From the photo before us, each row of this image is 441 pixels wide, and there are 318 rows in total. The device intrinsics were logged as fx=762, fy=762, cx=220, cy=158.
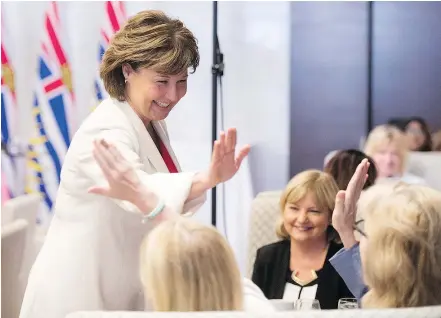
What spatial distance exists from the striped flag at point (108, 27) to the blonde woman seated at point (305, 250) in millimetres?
514

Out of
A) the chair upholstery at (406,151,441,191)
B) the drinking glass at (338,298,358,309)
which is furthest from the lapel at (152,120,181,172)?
the chair upholstery at (406,151,441,191)

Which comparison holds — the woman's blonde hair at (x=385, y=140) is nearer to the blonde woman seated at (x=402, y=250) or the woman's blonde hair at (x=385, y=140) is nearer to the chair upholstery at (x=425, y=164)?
the chair upholstery at (x=425, y=164)

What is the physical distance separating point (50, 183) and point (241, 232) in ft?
1.57

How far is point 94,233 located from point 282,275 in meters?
0.49

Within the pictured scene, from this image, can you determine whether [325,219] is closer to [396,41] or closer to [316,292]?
[316,292]

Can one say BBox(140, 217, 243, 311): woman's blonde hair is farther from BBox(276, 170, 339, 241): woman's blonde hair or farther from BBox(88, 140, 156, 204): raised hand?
BBox(276, 170, 339, 241): woman's blonde hair

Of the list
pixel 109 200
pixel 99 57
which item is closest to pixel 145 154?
pixel 109 200

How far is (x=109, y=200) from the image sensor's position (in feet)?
5.29

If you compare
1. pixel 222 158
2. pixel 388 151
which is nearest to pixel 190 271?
pixel 222 158

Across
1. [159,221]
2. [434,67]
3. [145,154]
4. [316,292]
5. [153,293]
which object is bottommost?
[316,292]

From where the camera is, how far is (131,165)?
1.58m

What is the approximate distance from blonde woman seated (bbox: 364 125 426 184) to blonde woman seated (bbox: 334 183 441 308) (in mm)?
191

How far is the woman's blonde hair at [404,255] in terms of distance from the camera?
4.84 feet

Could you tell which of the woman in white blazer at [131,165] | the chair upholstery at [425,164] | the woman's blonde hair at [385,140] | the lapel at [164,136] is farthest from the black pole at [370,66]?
the lapel at [164,136]
